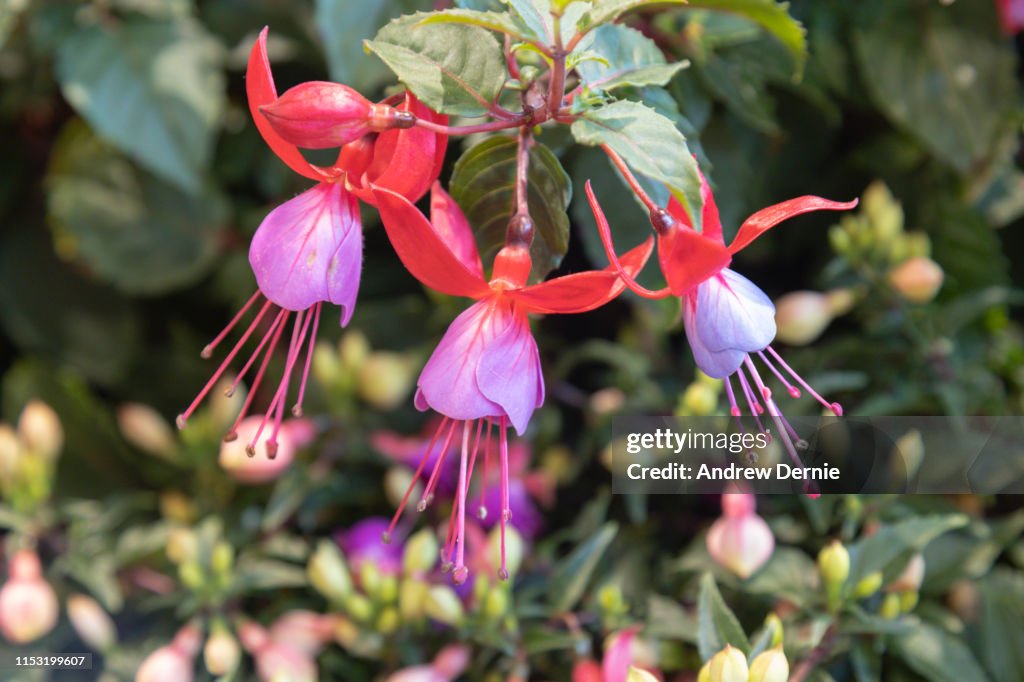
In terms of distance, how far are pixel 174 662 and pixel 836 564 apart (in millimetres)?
429

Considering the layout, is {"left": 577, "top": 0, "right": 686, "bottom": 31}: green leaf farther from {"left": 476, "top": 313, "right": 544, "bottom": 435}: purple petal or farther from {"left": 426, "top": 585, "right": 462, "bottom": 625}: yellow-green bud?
{"left": 426, "top": 585, "right": 462, "bottom": 625}: yellow-green bud

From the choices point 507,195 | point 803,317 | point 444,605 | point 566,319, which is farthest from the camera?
point 566,319

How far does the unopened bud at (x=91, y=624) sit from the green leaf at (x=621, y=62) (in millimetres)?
535

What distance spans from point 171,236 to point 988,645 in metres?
0.77

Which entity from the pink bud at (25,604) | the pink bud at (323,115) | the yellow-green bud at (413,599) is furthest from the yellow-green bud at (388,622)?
the pink bud at (323,115)

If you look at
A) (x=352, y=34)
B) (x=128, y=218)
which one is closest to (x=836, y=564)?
(x=352, y=34)

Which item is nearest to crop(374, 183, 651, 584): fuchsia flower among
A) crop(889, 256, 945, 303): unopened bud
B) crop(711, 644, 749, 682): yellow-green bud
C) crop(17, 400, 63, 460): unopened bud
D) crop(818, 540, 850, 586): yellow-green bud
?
crop(711, 644, 749, 682): yellow-green bud

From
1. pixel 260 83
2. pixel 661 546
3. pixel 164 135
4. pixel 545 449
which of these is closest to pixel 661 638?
pixel 661 546

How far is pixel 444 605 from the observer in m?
0.58

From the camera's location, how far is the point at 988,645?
61 cm

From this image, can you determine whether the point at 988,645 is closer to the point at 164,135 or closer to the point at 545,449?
the point at 545,449

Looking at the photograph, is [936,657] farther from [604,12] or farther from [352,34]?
[352,34]

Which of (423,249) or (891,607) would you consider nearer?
(423,249)

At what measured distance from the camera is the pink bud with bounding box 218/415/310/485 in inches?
27.0
